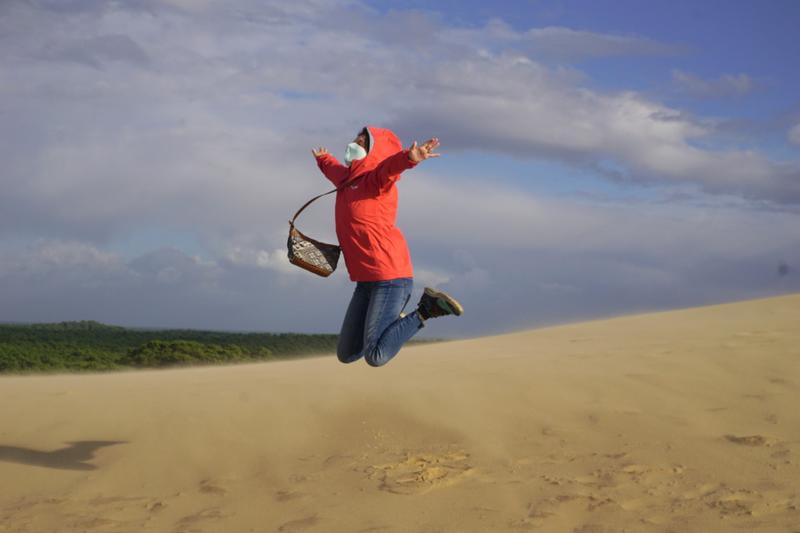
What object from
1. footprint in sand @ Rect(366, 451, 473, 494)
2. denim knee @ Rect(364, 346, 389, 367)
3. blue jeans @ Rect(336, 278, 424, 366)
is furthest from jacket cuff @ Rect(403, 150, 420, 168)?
footprint in sand @ Rect(366, 451, 473, 494)

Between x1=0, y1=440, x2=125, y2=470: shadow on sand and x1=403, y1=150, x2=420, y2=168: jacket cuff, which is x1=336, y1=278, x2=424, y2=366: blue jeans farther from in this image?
x1=0, y1=440, x2=125, y2=470: shadow on sand

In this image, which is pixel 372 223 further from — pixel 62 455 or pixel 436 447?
pixel 62 455

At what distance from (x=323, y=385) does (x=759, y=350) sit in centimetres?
510

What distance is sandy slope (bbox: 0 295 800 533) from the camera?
5621 mm

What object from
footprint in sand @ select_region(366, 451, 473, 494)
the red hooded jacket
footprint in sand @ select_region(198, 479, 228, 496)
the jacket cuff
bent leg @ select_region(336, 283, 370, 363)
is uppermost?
the jacket cuff

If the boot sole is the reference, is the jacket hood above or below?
above

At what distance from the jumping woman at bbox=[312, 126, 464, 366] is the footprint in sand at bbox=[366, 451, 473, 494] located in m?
0.88

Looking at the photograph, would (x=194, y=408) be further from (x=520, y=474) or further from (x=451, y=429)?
(x=520, y=474)

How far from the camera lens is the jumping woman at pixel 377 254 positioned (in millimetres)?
6148

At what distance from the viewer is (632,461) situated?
253 inches

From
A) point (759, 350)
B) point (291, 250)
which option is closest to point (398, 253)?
point (291, 250)

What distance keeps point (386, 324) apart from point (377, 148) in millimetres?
1350

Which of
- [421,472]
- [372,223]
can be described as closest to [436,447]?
[421,472]

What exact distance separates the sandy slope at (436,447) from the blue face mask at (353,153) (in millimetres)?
2430
